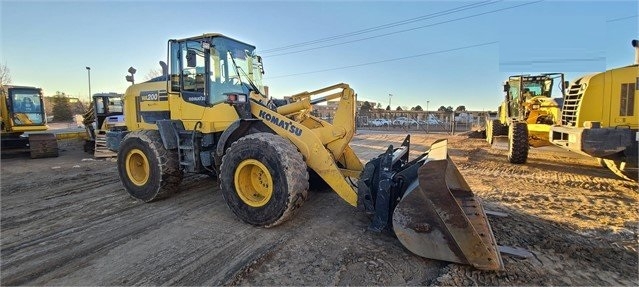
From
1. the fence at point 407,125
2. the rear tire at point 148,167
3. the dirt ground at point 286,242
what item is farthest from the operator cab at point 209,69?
the fence at point 407,125

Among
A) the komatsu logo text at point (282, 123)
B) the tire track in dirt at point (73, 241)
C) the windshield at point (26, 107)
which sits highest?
the windshield at point (26, 107)

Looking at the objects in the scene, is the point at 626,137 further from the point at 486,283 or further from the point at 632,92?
the point at 486,283

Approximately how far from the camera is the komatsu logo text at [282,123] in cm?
432

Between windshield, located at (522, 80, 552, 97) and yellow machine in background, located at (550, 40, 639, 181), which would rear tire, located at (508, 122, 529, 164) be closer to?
yellow machine in background, located at (550, 40, 639, 181)

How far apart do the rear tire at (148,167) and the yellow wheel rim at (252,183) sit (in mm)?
1765

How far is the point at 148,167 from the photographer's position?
538 cm

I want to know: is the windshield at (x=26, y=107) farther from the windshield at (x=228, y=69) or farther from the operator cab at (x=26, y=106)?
the windshield at (x=228, y=69)

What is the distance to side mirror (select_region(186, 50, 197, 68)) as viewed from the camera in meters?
4.94

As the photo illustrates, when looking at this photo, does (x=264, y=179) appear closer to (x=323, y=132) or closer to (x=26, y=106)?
(x=323, y=132)

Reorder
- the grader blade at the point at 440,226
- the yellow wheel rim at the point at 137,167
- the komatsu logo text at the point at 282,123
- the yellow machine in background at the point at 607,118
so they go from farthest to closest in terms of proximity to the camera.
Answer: the yellow wheel rim at the point at 137,167 → the yellow machine in background at the point at 607,118 → the komatsu logo text at the point at 282,123 → the grader blade at the point at 440,226

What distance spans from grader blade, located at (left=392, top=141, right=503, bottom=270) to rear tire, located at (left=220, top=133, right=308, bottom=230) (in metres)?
1.27

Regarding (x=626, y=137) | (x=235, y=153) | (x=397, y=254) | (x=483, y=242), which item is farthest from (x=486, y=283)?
(x=626, y=137)

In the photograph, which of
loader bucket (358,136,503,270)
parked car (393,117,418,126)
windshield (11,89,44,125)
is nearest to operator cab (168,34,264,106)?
loader bucket (358,136,503,270)

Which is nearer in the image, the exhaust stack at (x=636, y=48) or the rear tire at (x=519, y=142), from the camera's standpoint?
the exhaust stack at (x=636, y=48)
